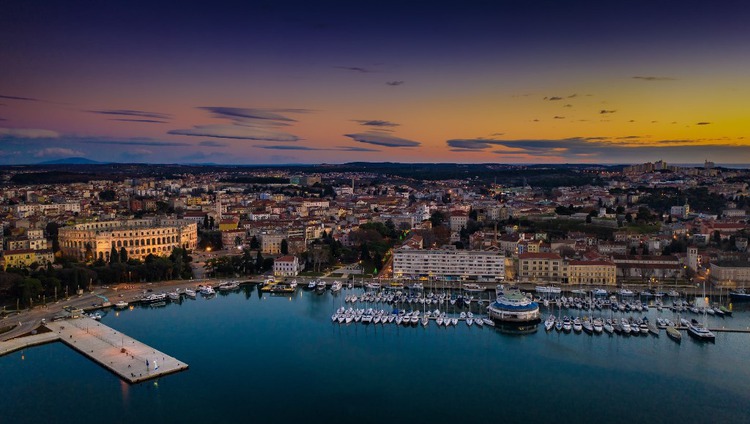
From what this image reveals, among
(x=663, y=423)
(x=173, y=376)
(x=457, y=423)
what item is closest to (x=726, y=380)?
(x=663, y=423)

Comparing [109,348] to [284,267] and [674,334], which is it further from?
[674,334]


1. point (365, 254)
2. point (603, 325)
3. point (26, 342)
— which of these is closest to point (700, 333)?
point (603, 325)

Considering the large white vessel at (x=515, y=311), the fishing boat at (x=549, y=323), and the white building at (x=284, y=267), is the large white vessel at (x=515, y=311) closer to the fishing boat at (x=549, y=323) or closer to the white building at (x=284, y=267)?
the fishing boat at (x=549, y=323)

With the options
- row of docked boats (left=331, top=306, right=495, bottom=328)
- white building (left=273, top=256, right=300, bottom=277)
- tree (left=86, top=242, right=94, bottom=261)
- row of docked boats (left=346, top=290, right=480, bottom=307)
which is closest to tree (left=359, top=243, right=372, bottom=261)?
white building (left=273, top=256, right=300, bottom=277)

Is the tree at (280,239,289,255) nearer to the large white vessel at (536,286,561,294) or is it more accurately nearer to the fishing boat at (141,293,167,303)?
the fishing boat at (141,293,167,303)

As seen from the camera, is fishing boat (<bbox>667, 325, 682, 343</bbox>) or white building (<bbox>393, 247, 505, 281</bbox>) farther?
white building (<bbox>393, 247, 505, 281</bbox>)
